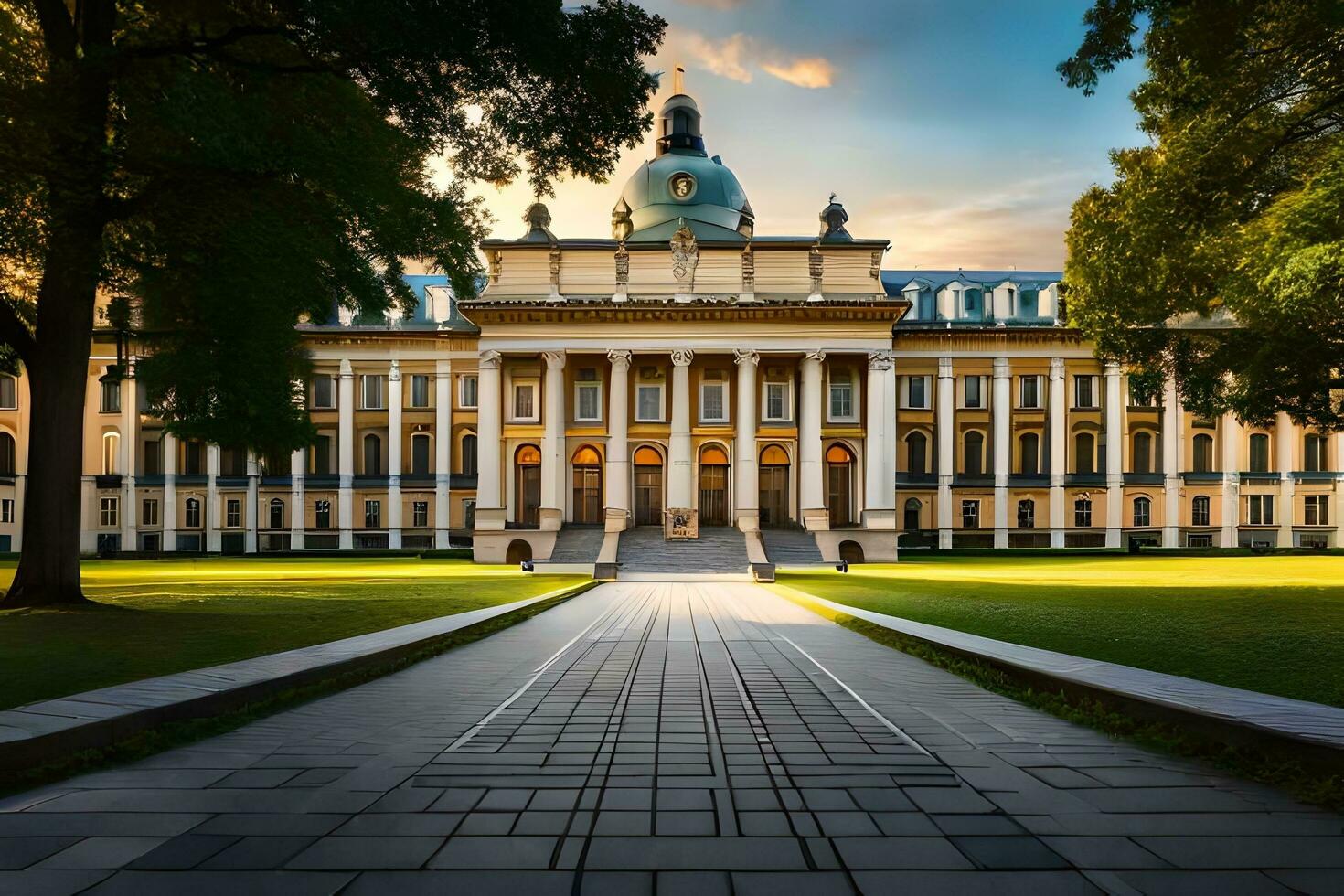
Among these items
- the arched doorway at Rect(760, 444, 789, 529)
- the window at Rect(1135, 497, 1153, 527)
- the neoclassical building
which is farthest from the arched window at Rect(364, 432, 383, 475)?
the window at Rect(1135, 497, 1153, 527)

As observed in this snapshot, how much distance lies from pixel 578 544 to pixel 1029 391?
3067cm

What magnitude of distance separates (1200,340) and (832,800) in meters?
21.3

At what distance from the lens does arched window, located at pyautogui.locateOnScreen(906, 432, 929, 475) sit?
52.9m

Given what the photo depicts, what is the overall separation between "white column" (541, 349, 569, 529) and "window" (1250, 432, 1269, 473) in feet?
143

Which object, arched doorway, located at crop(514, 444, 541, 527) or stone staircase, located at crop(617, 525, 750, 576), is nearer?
stone staircase, located at crop(617, 525, 750, 576)

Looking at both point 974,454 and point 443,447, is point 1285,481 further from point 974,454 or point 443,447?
point 443,447

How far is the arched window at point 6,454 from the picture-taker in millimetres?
51812

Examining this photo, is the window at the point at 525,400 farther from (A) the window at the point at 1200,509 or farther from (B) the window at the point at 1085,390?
(A) the window at the point at 1200,509

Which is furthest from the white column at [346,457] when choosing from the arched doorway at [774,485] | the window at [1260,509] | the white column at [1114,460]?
the window at [1260,509]

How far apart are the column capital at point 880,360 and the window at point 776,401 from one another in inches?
210

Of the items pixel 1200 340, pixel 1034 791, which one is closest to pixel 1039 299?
pixel 1200 340

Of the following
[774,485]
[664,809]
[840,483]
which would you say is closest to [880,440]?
[840,483]

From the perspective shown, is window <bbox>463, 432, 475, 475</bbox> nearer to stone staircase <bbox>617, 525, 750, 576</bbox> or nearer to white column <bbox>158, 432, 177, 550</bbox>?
stone staircase <bbox>617, 525, 750, 576</bbox>

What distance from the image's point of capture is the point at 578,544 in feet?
136
